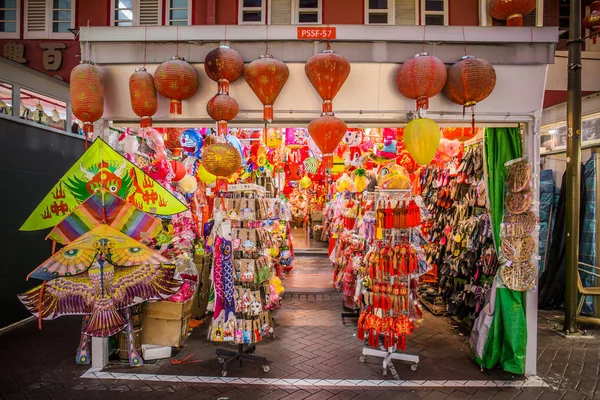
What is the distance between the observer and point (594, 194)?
261 inches

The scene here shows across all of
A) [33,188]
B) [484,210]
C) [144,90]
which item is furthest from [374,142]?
[33,188]

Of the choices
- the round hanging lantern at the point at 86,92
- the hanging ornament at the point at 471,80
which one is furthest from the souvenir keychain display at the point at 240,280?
the hanging ornament at the point at 471,80

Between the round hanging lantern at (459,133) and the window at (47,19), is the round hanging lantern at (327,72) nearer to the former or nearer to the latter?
the round hanging lantern at (459,133)

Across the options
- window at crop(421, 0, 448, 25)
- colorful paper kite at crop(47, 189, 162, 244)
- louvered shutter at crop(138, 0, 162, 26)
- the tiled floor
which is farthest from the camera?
louvered shutter at crop(138, 0, 162, 26)

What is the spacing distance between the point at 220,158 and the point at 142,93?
1219 mm

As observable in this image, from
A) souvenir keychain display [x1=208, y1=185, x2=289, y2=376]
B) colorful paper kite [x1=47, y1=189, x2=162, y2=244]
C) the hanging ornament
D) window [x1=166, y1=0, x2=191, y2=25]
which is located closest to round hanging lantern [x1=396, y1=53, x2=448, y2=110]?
the hanging ornament

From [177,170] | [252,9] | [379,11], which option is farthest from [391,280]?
[252,9]

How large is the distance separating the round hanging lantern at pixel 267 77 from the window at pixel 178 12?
4.32 m

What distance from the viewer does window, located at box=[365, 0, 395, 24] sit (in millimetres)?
6668

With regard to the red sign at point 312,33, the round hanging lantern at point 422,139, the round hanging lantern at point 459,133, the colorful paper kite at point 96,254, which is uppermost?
the red sign at point 312,33

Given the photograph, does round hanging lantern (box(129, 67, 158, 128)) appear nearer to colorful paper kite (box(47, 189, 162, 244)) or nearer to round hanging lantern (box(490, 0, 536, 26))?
colorful paper kite (box(47, 189, 162, 244))

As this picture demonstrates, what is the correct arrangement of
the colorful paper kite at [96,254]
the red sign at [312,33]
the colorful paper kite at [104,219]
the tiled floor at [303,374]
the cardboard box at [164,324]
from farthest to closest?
1. the cardboard box at [164,324]
2. the red sign at [312,33]
3. the tiled floor at [303,374]
4. the colorful paper kite at [104,219]
5. the colorful paper kite at [96,254]

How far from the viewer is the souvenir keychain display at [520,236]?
4148 mm

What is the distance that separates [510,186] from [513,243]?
656 mm
